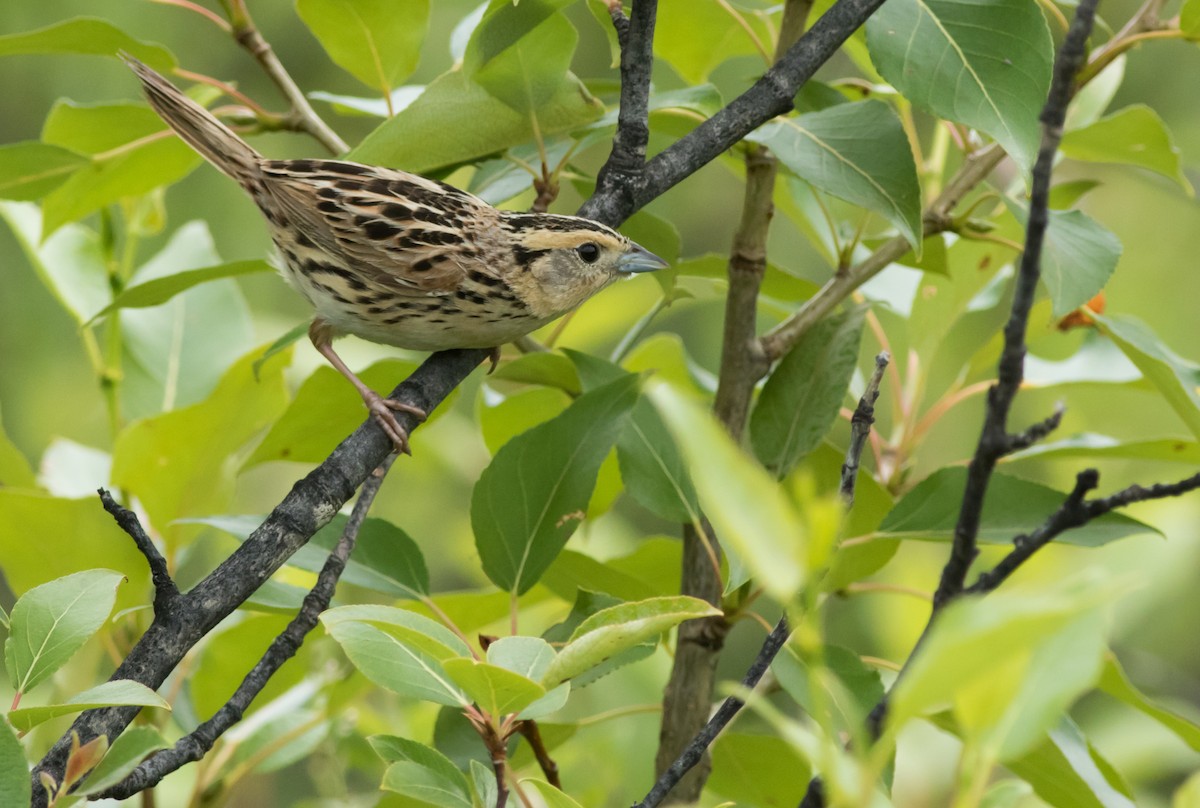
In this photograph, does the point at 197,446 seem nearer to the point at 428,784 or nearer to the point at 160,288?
the point at 160,288

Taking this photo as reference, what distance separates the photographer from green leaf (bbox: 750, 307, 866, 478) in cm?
205

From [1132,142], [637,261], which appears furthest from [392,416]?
[1132,142]

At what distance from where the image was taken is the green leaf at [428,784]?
4.51 ft

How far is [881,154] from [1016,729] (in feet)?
4.03

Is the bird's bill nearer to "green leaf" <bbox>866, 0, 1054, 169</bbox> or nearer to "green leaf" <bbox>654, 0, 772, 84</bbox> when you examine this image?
"green leaf" <bbox>654, 0, 772, 84</bbox>

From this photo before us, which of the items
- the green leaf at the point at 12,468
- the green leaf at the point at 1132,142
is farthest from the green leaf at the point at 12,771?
the green leaf at the point at 1132,142

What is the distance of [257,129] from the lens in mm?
2438

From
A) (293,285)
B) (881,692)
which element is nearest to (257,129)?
(293,285)

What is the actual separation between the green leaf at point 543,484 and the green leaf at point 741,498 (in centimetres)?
109

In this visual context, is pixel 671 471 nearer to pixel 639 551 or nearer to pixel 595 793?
pixel 639 551

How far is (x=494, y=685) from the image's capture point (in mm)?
1323

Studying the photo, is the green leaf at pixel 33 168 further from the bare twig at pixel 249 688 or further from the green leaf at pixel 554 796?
the green leaf at pixel 554 796

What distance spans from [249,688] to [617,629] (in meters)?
0.48

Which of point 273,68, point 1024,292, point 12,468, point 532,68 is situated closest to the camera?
point 1024,292
